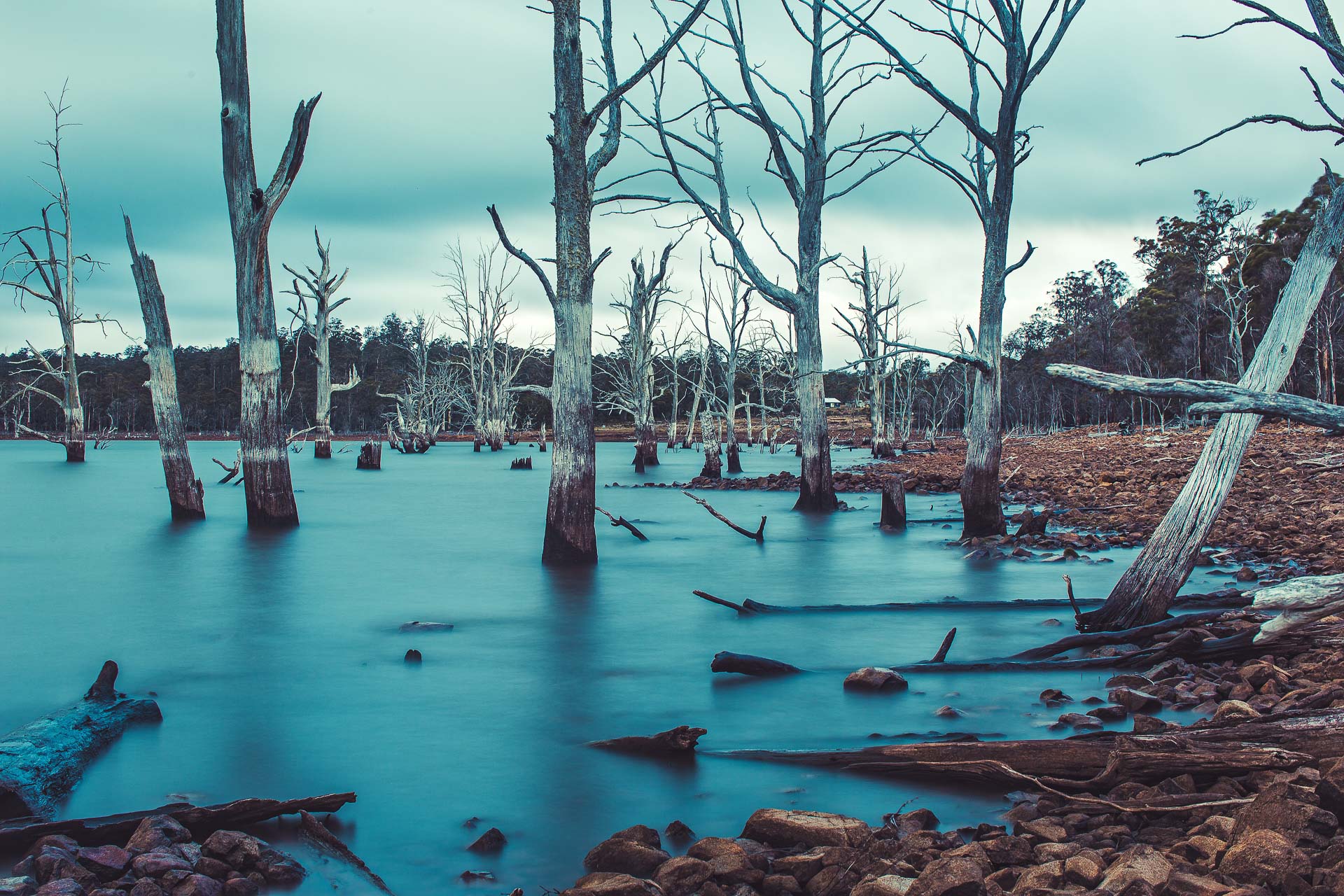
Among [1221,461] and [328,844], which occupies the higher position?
[1221,461]

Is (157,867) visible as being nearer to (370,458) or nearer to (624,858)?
(624,858)

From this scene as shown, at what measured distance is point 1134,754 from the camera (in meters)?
4.10

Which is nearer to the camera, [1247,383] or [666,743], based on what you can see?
[666,743]

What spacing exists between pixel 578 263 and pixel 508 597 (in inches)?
166

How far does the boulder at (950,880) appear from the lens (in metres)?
3.17

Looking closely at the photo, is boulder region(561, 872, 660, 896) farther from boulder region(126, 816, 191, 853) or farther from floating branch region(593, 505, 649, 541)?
floating branch region(593, 505, 649, 541)

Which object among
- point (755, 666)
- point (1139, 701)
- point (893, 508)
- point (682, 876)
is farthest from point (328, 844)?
point (893, 508)

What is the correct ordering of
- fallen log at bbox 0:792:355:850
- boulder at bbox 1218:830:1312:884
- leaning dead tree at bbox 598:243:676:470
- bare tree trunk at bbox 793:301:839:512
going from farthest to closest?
leaning dead tree at bbox 598:243:676:470 → bare tree trunk at bbox 793:301:839:512 → fallen log at bbox 0:792:355:850 → boulder at bbox 1218:830:1312:884

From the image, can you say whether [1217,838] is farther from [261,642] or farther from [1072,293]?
[1072,293]

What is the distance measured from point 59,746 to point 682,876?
396 cm

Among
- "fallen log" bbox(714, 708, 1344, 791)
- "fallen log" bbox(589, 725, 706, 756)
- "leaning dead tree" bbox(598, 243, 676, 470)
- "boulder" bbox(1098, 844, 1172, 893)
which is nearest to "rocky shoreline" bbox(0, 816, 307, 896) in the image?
"fallen log" bbox(589, 725, 706, 756)

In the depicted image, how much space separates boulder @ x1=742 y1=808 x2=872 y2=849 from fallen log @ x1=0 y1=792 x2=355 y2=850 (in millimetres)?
2107

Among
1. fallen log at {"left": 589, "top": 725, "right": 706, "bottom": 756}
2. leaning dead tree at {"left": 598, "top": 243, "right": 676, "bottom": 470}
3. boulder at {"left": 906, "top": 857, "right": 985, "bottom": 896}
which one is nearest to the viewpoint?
boulder at {"left": 906, "top": 857, "right": 985, "bottom": 896}

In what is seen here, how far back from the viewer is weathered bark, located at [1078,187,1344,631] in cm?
653
